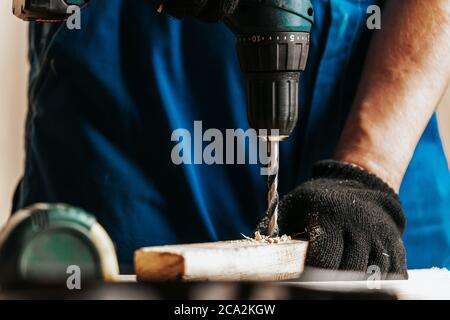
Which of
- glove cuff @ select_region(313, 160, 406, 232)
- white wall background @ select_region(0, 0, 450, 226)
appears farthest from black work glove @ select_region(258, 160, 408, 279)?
white wall background @ select_region(0, 0, 450, 226)

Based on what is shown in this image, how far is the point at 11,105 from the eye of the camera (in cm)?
138

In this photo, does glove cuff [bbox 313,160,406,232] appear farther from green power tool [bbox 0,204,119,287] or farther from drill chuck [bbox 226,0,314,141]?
green power tool [bbox 0,204,119,287]

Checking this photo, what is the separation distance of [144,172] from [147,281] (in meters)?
0.31

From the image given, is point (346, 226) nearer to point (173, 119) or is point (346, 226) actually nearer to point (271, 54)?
point (271, 54)

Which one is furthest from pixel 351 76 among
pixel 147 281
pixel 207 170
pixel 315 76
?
pixel 147 281

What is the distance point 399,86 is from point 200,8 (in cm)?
26

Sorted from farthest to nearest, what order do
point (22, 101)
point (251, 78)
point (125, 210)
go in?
point (22, 101) → point (125, 210) → point (251, 78)

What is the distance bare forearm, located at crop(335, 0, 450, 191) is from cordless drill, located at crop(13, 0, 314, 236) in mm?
A: 156

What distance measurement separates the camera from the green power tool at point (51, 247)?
0.34 metres

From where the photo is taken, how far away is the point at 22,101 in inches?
54.9

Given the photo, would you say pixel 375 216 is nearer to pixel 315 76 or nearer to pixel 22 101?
pixel 315 76

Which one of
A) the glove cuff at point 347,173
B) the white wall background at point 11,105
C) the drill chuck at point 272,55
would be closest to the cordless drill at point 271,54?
the drill chuck at point 272,55

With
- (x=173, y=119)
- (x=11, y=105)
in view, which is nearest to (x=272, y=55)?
(x=173, y=119)
